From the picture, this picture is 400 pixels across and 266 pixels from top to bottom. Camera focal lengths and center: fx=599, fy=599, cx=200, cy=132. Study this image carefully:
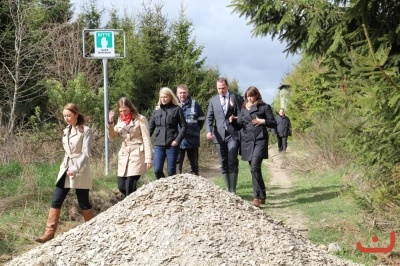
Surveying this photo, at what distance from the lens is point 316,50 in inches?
306

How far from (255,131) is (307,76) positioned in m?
22.0

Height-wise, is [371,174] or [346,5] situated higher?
[346,5]

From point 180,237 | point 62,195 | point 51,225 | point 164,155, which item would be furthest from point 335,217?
point 51,225

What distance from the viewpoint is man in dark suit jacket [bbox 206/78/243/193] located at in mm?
8875

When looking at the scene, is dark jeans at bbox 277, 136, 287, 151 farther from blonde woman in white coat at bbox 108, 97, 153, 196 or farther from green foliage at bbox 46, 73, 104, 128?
blonde woman in white coat at bbox 108, 97, 153, 196

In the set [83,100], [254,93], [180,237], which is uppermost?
[83,100]

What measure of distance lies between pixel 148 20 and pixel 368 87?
58.0ft

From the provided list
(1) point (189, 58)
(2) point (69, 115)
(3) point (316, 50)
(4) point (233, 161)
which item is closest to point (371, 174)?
(3) point (316, 50)

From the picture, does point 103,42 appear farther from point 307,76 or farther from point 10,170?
point 307,76

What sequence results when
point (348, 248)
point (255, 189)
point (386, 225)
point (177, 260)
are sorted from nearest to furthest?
point (177, 260) → point (348, 248) → point (386, 225) → point (255, 189)

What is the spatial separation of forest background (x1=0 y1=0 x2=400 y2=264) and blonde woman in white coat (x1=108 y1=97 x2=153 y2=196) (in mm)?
1466

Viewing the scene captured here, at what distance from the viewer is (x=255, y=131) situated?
335 inches

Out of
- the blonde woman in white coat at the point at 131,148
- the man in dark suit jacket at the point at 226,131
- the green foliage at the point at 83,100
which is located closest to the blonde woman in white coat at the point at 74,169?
the blonde woman in white coat at the point at 131,148

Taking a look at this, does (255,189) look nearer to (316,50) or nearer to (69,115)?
(316,50)
